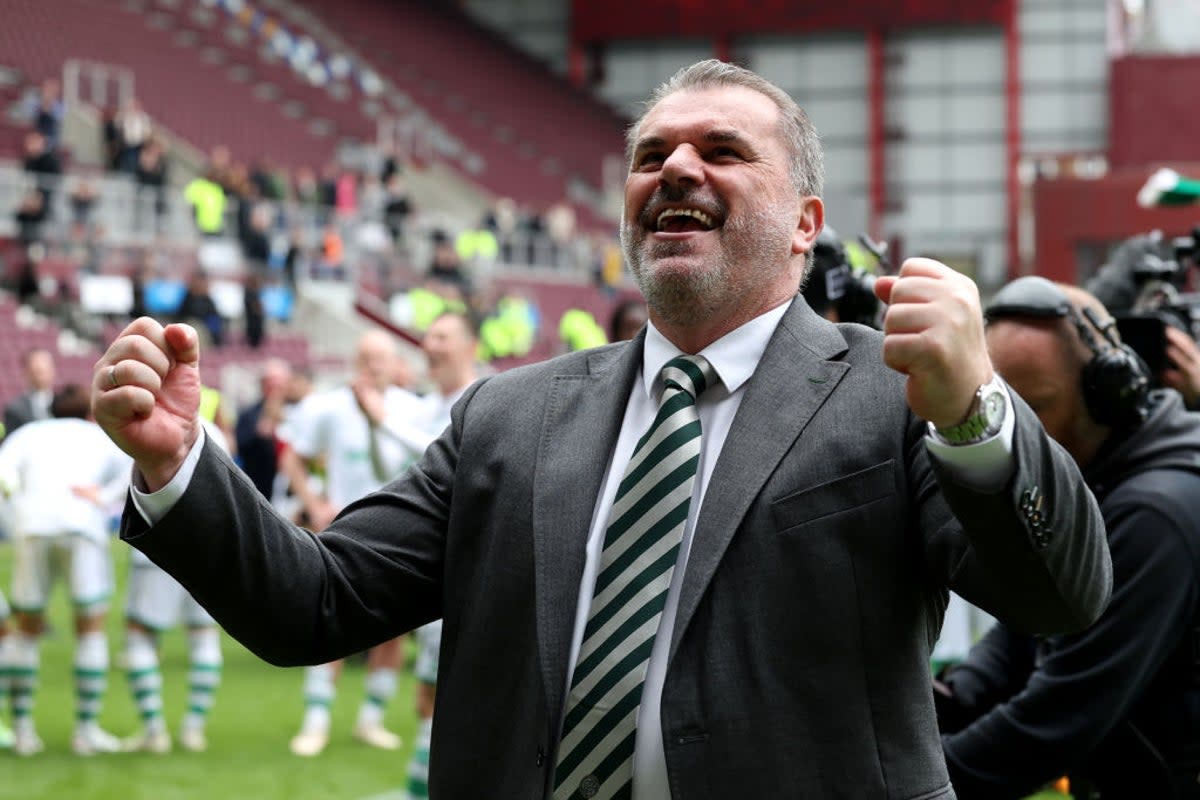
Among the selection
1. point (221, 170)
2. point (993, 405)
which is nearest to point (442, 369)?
point (993, 405)

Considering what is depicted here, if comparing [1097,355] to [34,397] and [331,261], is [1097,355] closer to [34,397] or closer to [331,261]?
[34,397]

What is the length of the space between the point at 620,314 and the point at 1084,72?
115 feet

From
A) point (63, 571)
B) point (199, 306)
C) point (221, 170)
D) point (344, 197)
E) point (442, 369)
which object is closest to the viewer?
point (442, 369)

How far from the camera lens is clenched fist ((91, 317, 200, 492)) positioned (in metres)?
2.31

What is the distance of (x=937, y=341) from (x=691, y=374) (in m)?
0.57

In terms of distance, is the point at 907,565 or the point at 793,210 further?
the point at 793,210

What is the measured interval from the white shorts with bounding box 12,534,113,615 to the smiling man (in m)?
6.23

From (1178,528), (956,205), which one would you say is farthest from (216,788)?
(956,205)

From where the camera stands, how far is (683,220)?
2.54m

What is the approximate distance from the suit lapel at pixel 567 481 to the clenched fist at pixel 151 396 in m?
0.50

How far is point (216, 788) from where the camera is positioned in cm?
768

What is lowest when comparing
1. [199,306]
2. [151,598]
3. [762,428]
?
[151,598]

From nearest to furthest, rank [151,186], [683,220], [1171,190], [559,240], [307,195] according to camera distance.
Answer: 1. [683,220]
2. [1171,190]
3. [151,186]
4. [307,195]
5. [559,240]

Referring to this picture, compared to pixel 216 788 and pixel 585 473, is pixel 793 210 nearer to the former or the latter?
pixel 585 473
